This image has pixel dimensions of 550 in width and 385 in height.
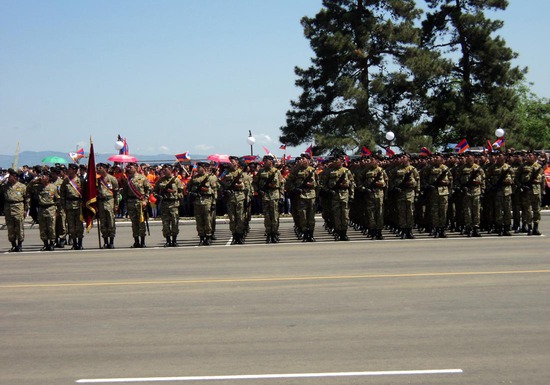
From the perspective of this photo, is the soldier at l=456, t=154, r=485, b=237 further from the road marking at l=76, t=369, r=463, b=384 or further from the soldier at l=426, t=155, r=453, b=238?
the road marking at l=76, t=369, r=463, b=384

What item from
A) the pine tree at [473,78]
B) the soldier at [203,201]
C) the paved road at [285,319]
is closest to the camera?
the paved road at [285,319]

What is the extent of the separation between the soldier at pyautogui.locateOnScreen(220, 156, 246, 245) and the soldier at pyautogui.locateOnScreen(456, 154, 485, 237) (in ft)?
17.5

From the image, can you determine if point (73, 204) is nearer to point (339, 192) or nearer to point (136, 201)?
point (136, 201)

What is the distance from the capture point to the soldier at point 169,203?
1795cm

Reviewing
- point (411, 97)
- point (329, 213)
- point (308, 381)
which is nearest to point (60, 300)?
point (308, 381)

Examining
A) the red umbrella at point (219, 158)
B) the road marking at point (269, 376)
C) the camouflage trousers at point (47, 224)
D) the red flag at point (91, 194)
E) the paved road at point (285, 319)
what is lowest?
the road marking at point (269, 376)

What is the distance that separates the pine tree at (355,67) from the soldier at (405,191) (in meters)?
21.2

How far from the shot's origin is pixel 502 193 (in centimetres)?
1841

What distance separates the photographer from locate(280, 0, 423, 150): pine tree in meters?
40.7

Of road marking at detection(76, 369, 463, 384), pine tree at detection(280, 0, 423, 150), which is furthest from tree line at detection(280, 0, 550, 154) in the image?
road marking at detection(76, 369, 463, 384)

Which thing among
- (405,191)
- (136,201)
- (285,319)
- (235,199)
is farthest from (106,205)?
(285,319)

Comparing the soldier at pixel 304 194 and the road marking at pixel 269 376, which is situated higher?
the soldier at pixel 304 194

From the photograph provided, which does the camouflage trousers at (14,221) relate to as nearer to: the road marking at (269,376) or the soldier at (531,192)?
the soldier at (531,192)

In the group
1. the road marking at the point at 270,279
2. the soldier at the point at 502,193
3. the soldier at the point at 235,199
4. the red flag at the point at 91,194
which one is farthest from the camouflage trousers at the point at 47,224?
the soldier at the point at 502,193
